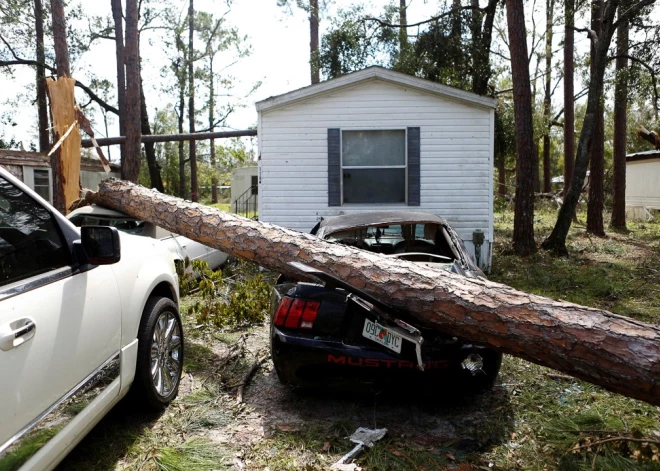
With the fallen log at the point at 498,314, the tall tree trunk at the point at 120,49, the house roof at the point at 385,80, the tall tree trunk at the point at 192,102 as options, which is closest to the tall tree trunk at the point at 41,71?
the tall tree trunk at the point at 120,49

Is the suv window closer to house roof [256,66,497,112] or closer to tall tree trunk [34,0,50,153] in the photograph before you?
house roof [256,66,497,112]

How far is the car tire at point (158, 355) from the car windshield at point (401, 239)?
1.69 m

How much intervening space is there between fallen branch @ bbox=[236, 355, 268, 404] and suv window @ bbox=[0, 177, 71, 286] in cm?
186

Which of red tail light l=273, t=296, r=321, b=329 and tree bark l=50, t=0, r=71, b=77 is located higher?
tree bark l=50, t=0, r=71, b=77

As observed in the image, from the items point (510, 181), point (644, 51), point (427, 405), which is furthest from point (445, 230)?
point (510, 181)

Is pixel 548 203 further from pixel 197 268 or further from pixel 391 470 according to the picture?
pixel 391 470

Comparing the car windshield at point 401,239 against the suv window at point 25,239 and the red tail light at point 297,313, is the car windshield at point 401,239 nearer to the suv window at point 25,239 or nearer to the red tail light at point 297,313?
the red tail light at point 297,313

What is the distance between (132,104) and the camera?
37.0ft

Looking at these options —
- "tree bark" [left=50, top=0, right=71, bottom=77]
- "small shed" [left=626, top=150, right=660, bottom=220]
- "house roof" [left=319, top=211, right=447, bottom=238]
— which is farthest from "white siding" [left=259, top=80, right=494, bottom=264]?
"small shed" [left=626, top=150, right=660, bottom=220]

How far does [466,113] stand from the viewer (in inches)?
378

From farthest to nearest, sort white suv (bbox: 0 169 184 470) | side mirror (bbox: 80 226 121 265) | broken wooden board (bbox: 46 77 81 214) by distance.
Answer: broken wooden board (bbox: 46 77 81 214) → side mirror (bbox: 80 226 121 265) → white suv (bbox: 0 169 184 470)

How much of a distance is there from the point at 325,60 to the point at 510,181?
29.0 meters

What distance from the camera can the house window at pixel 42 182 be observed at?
51.5ft

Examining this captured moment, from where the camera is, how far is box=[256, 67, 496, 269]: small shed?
9.60 m
